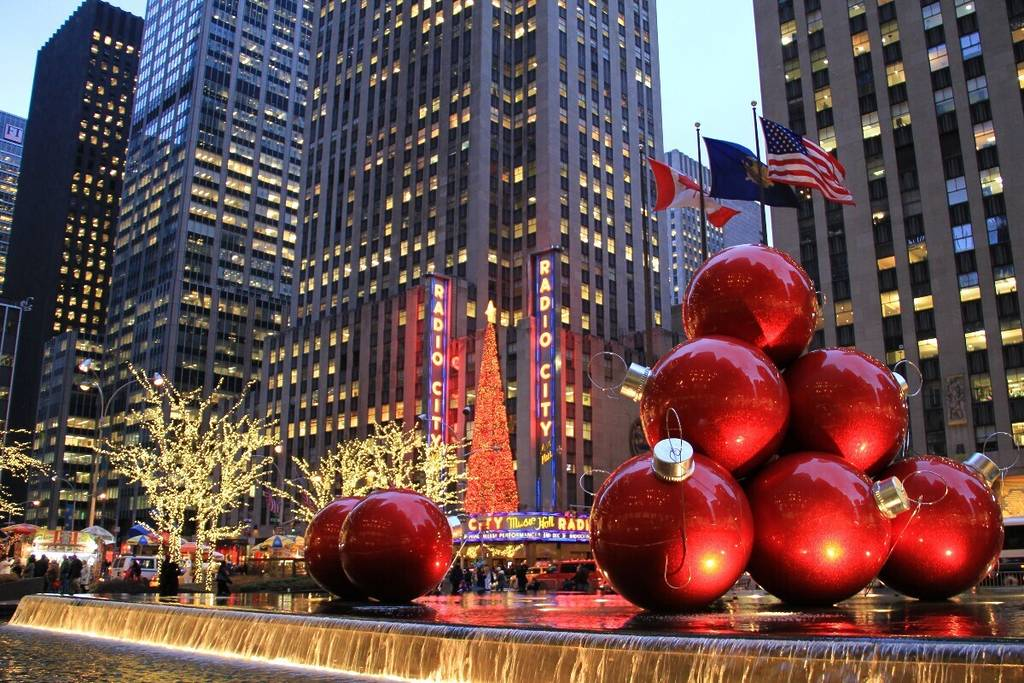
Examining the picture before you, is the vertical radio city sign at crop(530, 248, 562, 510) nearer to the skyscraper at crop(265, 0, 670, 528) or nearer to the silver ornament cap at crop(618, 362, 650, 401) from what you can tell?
the skyscraper at crop(265, 0, 670, 528)

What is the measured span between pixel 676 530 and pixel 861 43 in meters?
69.8

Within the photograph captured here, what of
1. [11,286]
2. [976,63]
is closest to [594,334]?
[976,63]

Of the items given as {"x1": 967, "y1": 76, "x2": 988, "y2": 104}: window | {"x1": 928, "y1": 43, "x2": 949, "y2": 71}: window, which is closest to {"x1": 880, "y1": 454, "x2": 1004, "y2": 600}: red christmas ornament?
{"x1": 967, "y1": 76, "x2": 988, "y2": 104}: window

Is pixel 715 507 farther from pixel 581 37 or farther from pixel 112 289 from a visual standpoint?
pixel 112 289

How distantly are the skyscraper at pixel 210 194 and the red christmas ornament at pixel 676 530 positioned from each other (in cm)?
13177

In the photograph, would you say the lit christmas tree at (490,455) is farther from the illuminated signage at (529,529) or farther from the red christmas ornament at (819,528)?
the red christmas ornament at (819,528)

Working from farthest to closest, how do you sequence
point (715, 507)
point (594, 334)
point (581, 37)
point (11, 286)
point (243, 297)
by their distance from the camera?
point (11, 286)
point (243, 297)
point (581, 37)
point (594, 334)
point (715, 507)

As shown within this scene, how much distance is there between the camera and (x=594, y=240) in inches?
3952

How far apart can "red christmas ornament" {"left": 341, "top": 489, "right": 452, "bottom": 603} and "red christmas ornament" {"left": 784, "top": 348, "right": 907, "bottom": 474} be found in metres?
5.56

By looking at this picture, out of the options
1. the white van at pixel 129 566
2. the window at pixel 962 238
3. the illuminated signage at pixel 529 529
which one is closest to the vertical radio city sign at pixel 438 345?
the illuminated signage at pixel 529 529

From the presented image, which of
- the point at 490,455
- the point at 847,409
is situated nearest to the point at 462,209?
the point at 490,455

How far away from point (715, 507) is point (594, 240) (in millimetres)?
91771

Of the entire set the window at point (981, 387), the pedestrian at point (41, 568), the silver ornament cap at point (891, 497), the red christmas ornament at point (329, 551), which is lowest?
the pedestrian at point (41, 568)

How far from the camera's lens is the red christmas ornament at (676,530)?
9742 millimetres
